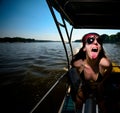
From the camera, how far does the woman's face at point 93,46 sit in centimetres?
208

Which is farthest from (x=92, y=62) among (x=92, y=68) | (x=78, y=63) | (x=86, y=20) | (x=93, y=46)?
(x=86, y=20)

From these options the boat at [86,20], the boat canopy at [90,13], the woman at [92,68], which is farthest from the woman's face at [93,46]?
the boat canopy at [90,13]

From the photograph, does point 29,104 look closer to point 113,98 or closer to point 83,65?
point 113,98

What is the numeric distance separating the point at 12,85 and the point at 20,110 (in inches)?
282

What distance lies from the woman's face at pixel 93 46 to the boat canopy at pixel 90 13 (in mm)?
1338

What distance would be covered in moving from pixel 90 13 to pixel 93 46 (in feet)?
9.04

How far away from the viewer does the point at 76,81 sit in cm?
208

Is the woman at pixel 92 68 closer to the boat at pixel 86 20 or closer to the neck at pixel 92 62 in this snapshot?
the neck at pixel 92 62

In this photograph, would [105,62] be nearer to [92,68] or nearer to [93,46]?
[92,68]

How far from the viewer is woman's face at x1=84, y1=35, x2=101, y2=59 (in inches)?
82.0

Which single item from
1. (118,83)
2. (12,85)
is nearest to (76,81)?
(118,83)

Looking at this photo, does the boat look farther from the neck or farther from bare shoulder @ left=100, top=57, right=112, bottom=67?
bare shoulder @ left=100, top=57, right=112, bottom=67

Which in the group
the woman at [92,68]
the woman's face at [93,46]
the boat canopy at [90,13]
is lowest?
the woman at [92,68]

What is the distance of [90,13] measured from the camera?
4645mm
